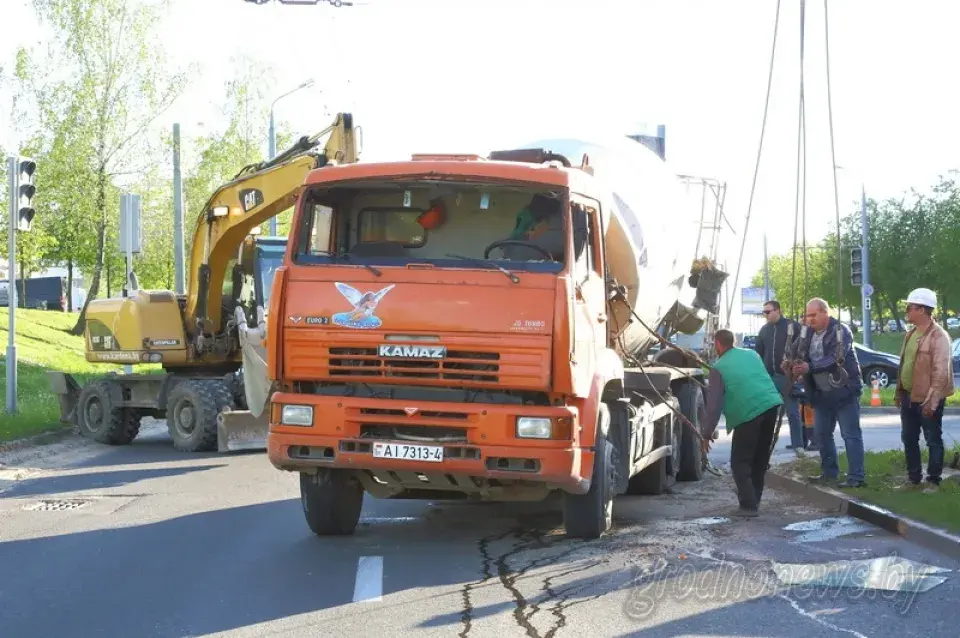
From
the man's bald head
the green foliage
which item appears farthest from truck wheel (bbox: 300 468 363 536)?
the green foliage

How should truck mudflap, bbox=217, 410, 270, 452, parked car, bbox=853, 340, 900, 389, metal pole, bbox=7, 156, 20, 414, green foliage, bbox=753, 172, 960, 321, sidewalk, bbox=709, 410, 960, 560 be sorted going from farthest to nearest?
1. green foliage, bbox=753, 172, 960, 321
2. parked car, bbox=853, 340, 900, 389
3. metal pole, bbox=7, 156, 20, 414
4. truck mudflap, bbox=217, 410, 270, 452
5. sidewalk, bbox=709, 410, 960, 560

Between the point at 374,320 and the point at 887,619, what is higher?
the point at 374,320

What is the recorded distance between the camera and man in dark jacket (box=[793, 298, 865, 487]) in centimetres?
1246

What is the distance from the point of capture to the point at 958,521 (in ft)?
31.8

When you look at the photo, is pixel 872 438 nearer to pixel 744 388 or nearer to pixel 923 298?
pixel 923 298

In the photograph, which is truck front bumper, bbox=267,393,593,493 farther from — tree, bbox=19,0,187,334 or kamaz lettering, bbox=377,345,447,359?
tree, bbox=19,0,187,334

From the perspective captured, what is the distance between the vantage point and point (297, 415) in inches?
358

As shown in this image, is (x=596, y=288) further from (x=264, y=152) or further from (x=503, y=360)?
(x=264, y=152)

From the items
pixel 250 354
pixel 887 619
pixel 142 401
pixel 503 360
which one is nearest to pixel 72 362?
pixel 142 401

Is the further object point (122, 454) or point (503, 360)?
point (122, 454)

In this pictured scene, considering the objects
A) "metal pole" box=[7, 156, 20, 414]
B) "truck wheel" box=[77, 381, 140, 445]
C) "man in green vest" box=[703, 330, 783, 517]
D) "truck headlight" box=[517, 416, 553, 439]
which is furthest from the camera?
"truck wheel" box=[77, 381, 140, 445]

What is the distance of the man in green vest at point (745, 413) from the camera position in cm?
1127

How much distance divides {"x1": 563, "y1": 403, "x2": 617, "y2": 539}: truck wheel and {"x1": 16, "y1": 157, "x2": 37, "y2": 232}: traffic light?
1164 centimetres

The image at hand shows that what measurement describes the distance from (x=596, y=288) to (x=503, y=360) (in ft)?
4.82
